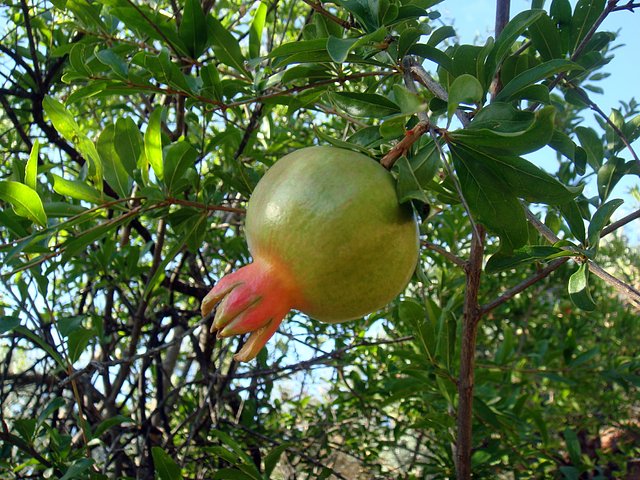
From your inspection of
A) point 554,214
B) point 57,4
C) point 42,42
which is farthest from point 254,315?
point 42,42

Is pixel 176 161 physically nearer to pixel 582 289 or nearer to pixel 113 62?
pixel 113 62

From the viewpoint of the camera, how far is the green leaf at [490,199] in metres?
0.92

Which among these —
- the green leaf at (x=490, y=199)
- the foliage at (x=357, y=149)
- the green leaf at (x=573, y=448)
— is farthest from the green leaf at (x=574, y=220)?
the green leaf at (x=573, y=448)

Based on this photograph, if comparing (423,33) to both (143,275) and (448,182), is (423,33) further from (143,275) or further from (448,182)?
(143,275)

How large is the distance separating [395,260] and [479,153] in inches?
7.9

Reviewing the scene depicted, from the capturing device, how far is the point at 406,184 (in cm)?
81

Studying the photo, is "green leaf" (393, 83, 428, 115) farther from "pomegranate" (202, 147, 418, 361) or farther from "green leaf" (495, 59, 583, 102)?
"green leaf" (495, 59, 583, 102)

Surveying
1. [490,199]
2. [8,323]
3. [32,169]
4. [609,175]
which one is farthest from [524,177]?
[8,323]

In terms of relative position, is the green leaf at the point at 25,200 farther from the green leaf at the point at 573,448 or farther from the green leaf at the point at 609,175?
the green leaf at the point at 573,448

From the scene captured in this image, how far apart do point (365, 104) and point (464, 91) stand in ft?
0.78

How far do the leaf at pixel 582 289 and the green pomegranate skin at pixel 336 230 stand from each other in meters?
0.38

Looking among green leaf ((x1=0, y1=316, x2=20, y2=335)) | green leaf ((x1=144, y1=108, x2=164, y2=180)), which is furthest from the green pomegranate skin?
green leaf ((x1=0, y1=316, x2=20, y2=335))

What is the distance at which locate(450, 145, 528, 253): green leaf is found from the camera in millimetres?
917

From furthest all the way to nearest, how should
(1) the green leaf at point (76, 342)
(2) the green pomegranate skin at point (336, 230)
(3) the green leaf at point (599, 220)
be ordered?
1. (1) the green leaf at point (76, 342)
2. (3) the green leaf at point (599, 220)
3. (2) the green pomegranate skin at point (336, 230)
